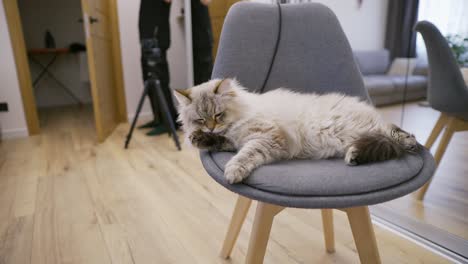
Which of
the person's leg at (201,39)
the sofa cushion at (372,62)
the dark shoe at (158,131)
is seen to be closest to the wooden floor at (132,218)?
the dark shoe at (158,131)

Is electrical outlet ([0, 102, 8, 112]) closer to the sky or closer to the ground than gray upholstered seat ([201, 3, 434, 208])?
closer to the ground

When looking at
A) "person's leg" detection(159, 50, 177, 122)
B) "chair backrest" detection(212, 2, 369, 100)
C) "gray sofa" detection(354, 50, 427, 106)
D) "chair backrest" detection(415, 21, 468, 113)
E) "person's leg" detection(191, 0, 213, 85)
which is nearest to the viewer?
"chair backrest" detection(212, 2, 369, 100)

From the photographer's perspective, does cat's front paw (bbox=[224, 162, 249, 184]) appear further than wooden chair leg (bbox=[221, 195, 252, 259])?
No

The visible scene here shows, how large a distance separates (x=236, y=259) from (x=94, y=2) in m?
2.72

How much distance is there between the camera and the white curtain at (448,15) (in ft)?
5.38

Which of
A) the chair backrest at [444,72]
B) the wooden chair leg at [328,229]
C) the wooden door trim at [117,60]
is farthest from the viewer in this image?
the wooden door trim at [117,60]

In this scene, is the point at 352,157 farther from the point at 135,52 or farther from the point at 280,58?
the point at 135,52

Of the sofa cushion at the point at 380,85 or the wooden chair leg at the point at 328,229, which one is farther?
the sofa cushion at the point at 380,85

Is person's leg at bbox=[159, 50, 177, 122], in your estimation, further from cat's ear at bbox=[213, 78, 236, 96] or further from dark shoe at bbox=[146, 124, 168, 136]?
cat's ear at bbox=[213, 78, 236, 96]

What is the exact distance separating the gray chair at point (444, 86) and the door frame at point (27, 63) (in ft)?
10.1

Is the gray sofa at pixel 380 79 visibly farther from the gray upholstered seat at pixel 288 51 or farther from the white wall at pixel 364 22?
the gray upholstered seat at pixel 288 51

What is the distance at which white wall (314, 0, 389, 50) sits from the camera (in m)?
2.52

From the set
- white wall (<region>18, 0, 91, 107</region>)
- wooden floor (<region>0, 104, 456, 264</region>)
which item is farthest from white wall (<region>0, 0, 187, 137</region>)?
white wall (<region>18, 0, 91, 107</region>)

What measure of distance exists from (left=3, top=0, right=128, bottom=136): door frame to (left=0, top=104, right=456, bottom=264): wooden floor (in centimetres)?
69
